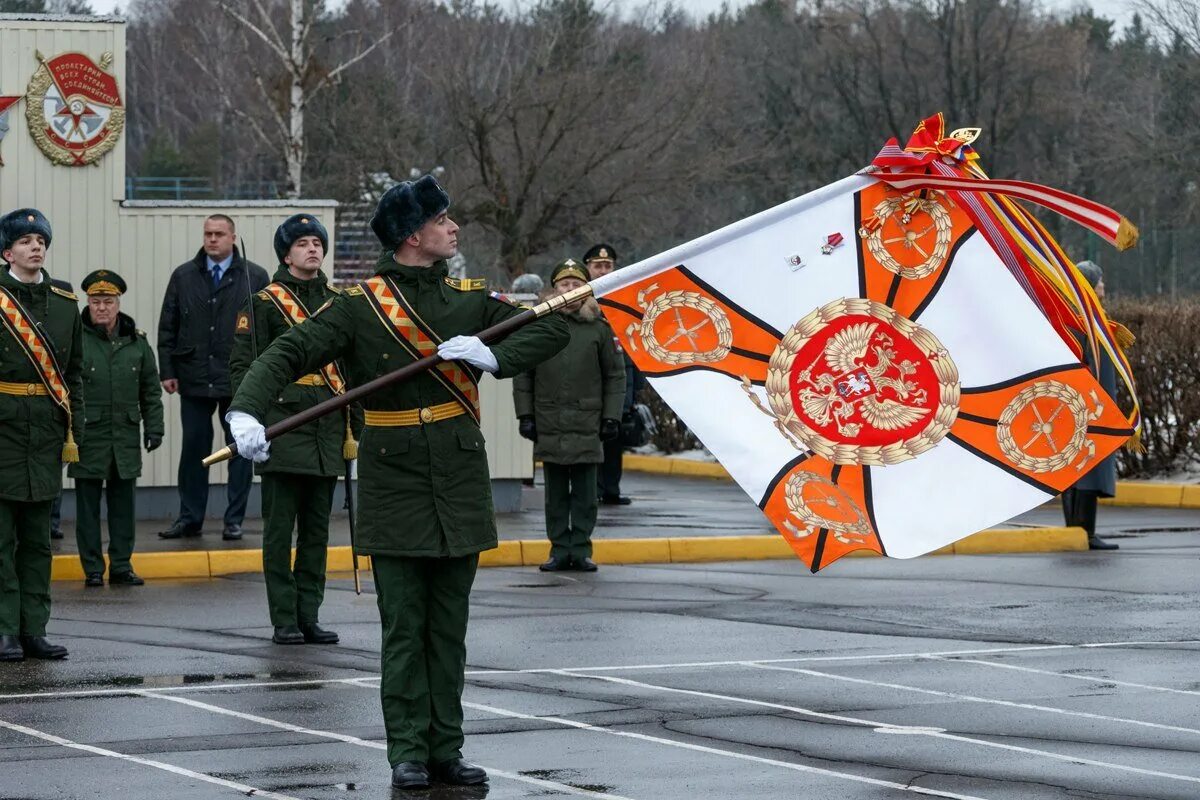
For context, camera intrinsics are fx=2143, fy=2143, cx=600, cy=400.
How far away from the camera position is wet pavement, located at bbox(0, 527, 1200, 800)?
24.1 ft

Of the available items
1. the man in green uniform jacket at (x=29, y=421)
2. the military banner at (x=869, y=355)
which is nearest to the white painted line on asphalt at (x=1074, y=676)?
the military banner at (x=869, y=355)

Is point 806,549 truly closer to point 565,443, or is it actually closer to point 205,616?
point 205,616

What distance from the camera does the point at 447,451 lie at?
7.41m

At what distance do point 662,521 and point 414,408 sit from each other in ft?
33.0

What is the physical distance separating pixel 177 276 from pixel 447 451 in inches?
326

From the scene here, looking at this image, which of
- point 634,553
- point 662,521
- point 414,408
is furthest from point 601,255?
point 414,408

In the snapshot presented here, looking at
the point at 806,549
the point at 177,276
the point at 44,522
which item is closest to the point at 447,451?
the point at 806,549

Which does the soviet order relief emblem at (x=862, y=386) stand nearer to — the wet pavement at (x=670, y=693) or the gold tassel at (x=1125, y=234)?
the gold tassel at (x=1125, y=234)

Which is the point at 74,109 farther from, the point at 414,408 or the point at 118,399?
the point at 414,408

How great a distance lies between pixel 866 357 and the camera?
7.95 meters

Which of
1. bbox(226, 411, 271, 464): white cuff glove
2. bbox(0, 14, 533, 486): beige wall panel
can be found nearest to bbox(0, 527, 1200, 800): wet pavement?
bbox(226, 411, 271, 464): white cuff glove

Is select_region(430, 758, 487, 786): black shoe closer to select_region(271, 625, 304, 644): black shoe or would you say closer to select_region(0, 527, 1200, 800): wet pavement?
select_region(0, 527, 1200, 800): wet pavement

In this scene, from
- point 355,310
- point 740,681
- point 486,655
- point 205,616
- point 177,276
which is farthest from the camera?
point 177,276

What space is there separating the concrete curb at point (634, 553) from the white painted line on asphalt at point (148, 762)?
16.9 ft
